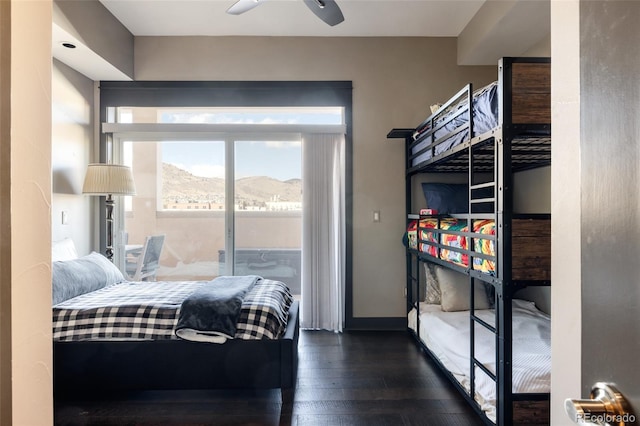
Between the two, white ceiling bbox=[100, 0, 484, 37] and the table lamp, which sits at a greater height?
white ceiling bbox=[100, 0, 484, 37]

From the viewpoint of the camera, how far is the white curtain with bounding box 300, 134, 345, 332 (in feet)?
12.1

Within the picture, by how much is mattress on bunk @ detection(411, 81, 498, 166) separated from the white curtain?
1005 mm

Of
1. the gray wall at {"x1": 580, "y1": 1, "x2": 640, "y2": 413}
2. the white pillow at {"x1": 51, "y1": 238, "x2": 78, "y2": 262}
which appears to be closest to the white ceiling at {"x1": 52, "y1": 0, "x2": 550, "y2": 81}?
the white pillow at {"x1": 51, "y1": 238, "x2": 78, "y2": 262}

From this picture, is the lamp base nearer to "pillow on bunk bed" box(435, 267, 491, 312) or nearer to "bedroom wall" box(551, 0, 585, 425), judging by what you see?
"pillow on bunk bed" box(435, 267, 491, 312)

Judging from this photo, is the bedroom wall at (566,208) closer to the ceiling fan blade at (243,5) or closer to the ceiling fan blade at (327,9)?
the ceiling fan blade at (327,9)

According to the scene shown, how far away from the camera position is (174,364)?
2219 millimetres

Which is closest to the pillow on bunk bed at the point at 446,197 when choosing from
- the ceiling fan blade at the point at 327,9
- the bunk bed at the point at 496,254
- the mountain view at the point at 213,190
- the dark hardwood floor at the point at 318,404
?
the bunk bed at the point at 496,254

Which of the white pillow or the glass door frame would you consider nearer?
the white pillow

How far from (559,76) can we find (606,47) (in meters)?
0.20

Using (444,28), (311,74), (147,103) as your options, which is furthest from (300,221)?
(444,28)

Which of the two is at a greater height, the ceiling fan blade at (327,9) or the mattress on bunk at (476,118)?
the ceiling fan blade at (327,9)

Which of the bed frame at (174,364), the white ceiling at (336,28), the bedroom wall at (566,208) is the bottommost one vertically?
the bed frame at (174,364)

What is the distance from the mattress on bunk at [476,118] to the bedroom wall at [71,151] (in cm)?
334

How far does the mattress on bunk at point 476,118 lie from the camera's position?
195cm
